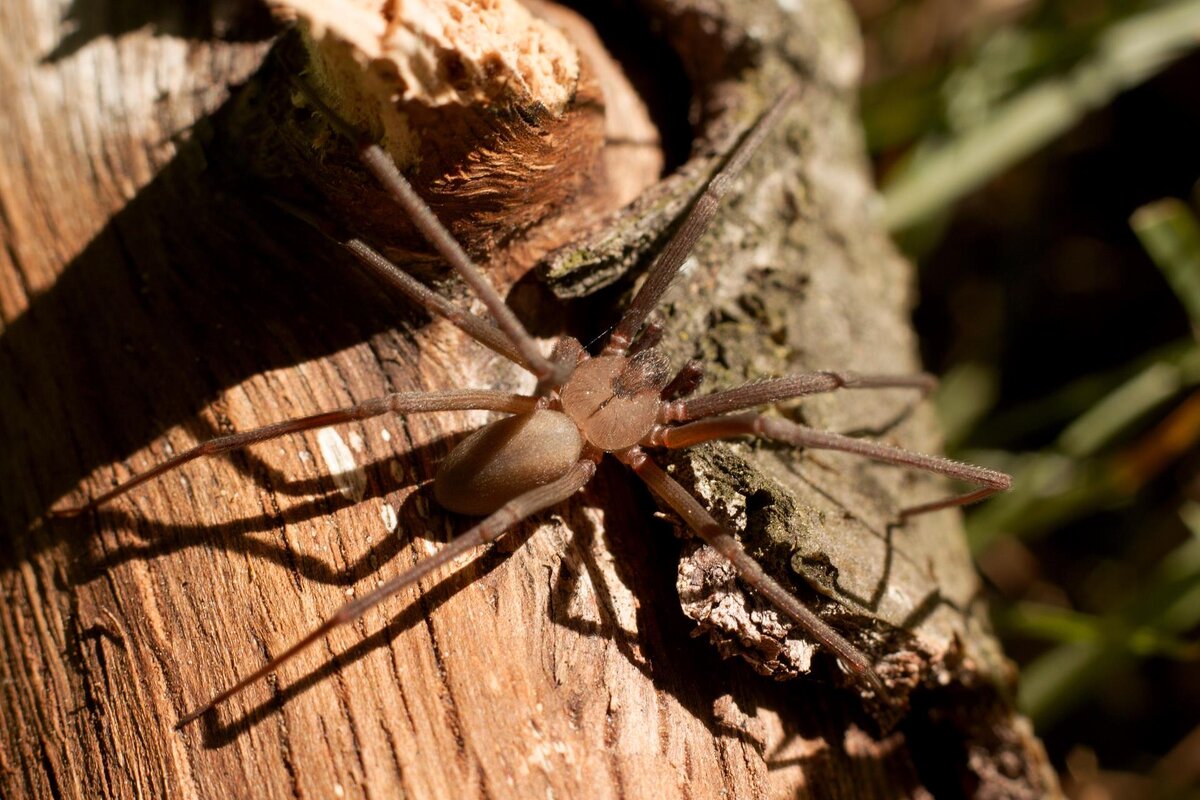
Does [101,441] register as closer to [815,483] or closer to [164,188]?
[164,188]

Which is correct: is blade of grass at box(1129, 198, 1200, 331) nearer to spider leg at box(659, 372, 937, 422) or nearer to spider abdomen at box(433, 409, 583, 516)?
spider leg at box(659, 372, 937, 422)

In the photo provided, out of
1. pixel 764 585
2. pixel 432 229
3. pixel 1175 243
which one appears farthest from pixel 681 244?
pixel 1175 243

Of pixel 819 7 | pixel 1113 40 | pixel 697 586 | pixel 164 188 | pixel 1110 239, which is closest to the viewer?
pixel 697 586

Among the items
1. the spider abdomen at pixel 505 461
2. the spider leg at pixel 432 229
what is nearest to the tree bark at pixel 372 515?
the spider abdomen at pixel 505 461

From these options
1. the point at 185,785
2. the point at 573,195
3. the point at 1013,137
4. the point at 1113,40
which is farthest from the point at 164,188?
the point at 1113,40

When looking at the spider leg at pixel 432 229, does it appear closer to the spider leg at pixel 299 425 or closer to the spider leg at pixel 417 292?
the spider leg at pixel 417 292
